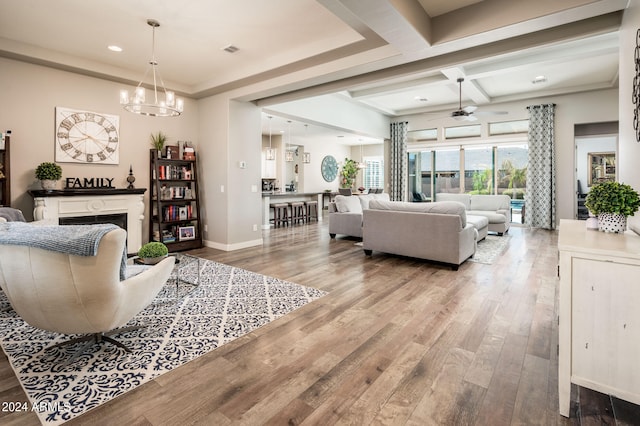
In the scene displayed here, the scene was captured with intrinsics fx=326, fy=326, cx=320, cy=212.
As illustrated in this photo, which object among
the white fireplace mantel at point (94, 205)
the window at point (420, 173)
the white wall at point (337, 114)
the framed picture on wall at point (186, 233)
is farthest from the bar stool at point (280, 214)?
the window at point (420, 173)

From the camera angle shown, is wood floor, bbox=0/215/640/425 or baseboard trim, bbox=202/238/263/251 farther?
baseboard trim, bbox=202/238/263/251

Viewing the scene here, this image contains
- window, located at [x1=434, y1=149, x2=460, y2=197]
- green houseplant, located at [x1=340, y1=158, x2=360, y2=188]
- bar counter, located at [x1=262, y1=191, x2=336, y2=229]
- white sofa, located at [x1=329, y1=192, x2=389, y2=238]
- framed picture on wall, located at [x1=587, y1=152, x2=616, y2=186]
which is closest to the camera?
white sofa, located at [x1=329, y1=192, x2=389, y2=238]

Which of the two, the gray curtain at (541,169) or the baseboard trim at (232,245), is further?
the gray curtain at (541,169)

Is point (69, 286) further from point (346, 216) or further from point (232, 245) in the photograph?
point (346, 216)

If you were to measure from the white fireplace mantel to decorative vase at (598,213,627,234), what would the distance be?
Answer: 5.95 meters

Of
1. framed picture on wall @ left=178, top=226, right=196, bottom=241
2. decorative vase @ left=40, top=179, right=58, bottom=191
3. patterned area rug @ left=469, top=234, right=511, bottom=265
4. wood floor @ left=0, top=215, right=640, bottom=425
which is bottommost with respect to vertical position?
wood floor @ left=0, top=215, right=640, bottom=425

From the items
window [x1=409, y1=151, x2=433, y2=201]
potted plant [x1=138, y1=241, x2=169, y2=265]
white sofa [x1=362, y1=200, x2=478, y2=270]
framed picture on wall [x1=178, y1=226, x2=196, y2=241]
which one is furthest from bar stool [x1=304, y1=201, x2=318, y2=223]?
potted plant [x1=138, y1=241, x2=169, y2=265]

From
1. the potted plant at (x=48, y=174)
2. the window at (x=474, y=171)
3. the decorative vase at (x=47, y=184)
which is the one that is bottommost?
the decorative vase at (x=47, y=184)

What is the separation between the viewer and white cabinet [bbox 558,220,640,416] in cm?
157

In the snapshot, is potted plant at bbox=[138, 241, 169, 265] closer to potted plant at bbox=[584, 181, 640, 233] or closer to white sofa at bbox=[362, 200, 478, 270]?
white sofa at bbox=[362, 200, 478, 270]

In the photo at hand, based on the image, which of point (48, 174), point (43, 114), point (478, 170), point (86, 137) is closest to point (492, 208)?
point (478, 170)

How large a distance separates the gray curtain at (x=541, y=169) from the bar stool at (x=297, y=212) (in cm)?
614

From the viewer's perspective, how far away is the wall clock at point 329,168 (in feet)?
43.2

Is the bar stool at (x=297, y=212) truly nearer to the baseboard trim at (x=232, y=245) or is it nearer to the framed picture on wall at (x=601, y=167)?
the baseboard trim at (x=232, y=245)
